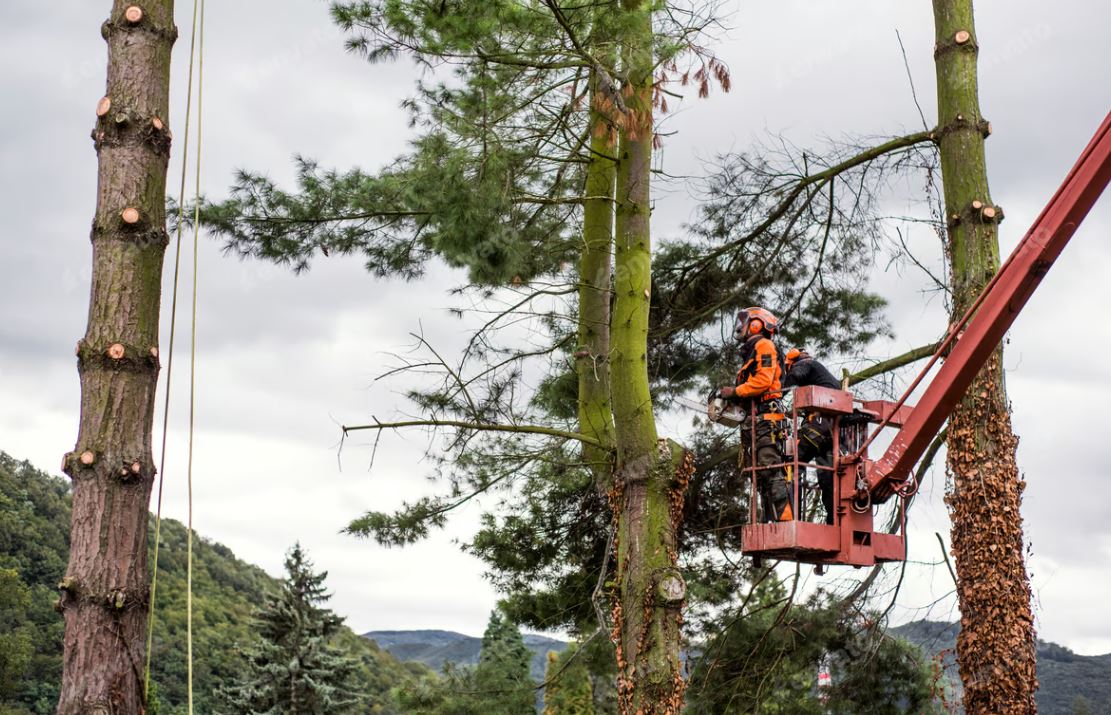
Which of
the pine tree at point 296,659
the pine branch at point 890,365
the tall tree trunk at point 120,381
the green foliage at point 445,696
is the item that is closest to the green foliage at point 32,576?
the pine tree at point 296,659

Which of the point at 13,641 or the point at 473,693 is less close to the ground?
the point at 13,641

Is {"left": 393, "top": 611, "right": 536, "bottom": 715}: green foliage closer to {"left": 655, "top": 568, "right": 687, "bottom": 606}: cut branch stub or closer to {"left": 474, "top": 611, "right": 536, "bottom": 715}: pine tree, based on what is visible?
{"left": 474, "top": 611, "right": 536, "bottom": 715}: pine tree

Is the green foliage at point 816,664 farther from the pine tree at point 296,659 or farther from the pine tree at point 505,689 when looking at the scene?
the pine tree at point 296,659

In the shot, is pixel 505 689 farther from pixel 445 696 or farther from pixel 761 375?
pixel 761 375

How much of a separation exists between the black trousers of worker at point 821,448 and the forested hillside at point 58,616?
31067mm

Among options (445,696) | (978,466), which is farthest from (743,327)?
(445,696)

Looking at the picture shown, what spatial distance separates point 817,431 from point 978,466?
129 cm

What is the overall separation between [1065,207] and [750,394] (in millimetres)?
2551

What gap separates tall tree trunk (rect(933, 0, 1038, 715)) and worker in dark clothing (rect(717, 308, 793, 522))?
1.49 meters

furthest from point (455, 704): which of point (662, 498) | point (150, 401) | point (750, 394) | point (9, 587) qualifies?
point (9, 587)

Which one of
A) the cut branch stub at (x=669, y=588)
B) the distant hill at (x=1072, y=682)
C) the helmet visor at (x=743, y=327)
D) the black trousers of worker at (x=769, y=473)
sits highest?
the helmet visor at (x=743, y=327)

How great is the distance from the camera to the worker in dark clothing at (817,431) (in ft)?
29.2

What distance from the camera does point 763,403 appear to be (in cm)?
896

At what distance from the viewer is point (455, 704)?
13734 millimetres
